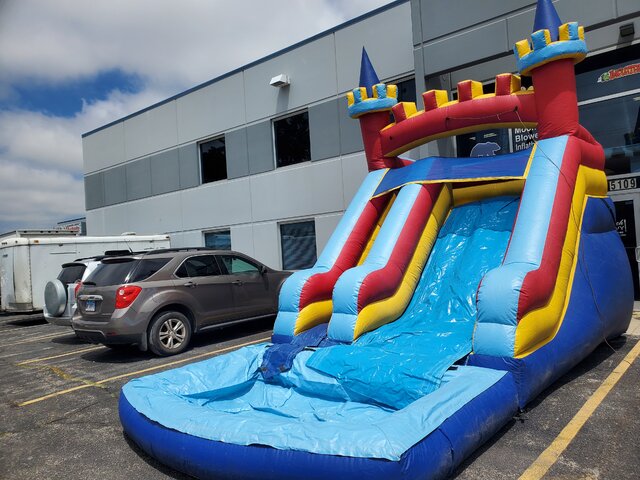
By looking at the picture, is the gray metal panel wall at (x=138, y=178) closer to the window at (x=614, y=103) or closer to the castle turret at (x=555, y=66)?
the window at (x=614, y=103)

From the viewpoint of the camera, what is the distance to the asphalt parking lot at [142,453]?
11.1 feet

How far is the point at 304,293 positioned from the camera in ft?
20.6

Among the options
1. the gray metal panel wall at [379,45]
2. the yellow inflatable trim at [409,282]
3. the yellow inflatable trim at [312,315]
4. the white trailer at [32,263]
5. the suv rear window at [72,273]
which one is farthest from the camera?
the white trailer at [32,263]

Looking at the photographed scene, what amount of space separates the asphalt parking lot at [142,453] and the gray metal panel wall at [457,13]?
659 cm

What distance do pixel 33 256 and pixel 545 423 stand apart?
12.9 metres

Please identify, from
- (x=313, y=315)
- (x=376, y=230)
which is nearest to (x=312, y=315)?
(x=313, y=315)

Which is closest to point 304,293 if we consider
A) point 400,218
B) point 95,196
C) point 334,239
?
point 334,239

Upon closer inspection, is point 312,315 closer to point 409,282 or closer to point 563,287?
point 409,282

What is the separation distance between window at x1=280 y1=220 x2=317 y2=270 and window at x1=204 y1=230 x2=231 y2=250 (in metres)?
2.26

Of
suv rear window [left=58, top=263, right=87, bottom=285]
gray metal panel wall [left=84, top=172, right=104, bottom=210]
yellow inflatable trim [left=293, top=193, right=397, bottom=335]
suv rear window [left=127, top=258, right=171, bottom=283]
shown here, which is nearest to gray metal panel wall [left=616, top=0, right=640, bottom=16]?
yellow inflatable trim [left=293, top=193, right=397, bottom=335]

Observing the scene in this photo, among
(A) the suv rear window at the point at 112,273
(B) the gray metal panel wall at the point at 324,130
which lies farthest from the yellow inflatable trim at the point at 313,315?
(B) the gray metal panel wall at the point at 324,130

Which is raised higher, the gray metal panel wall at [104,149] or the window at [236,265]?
the gray metal panel wall at [104,149]

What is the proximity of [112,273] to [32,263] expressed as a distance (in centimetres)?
654

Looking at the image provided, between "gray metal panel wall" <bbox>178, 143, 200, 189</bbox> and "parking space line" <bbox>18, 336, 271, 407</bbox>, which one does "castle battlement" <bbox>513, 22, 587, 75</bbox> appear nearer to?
"parking space line" <bbox>18, 336, 271, 407</bbox>
